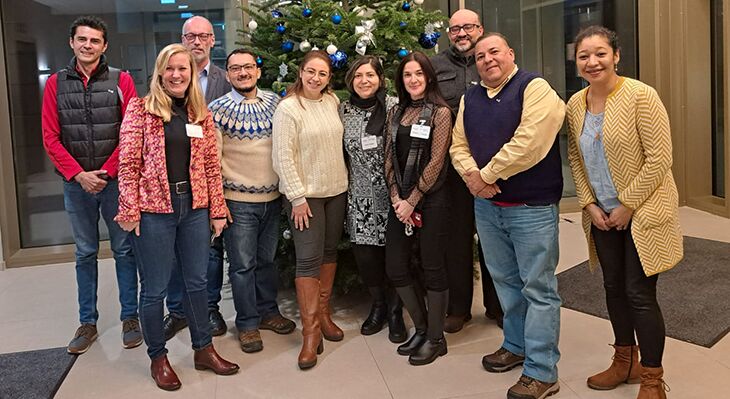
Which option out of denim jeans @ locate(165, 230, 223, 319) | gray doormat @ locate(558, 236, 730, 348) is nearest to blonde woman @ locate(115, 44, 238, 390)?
denim jeans @ locate(165, 230, 223, 319)

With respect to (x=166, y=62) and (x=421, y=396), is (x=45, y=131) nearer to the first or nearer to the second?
(x=166, y=62)

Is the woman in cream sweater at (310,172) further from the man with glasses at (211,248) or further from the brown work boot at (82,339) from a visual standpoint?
the brown work boot at (82,339)

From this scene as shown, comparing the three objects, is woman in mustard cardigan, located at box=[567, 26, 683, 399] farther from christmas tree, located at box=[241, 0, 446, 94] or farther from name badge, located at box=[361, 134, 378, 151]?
christmas tree, located at box=[241, 0, 446, 94]

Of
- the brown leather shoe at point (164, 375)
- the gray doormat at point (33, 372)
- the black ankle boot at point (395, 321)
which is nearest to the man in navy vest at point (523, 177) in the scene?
the black ankle boot at point (395, 321)

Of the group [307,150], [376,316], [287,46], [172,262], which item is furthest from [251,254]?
[287,46]

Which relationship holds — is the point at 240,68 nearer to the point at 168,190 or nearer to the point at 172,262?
the point at 168,190

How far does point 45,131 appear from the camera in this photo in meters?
3.54

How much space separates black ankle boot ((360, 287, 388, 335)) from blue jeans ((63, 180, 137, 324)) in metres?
1.38

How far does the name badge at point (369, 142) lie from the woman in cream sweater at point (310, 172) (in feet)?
0.44

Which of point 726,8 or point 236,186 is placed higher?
point 726,8

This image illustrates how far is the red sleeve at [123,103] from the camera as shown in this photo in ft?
11.5

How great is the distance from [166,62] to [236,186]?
0.74 m

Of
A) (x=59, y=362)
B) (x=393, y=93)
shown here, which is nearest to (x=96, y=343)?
(x=59, y=362)

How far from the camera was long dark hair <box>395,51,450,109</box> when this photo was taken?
3209 millimetres
